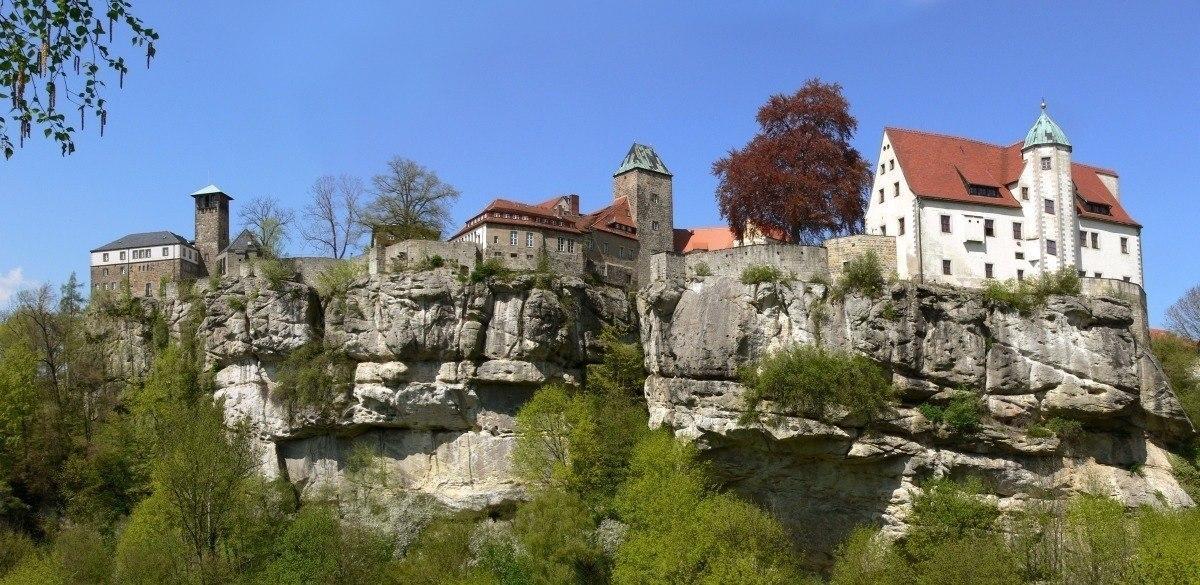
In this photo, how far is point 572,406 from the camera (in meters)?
38.9

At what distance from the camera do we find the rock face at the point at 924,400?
1437 inches

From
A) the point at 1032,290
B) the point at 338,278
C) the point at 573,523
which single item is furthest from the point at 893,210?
the point at 338,278

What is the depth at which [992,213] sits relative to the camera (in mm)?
40375

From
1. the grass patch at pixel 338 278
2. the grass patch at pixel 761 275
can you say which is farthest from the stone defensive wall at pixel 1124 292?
the grass patch at pixel 338 278

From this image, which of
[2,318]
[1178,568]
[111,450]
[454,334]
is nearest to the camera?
[1178,568]

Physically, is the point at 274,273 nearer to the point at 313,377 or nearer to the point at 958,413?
the point at 313,377

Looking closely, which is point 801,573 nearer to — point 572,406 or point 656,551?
point 656,551

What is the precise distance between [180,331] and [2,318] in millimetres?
12048

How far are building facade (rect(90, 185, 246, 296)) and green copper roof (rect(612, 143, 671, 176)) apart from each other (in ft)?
66.4

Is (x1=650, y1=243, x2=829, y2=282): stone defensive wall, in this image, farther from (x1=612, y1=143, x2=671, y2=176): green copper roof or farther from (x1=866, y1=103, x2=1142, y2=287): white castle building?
(x1=612, y1=143, x2=671, y2=176): green copper roof

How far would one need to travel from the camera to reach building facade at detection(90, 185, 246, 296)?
59.1m

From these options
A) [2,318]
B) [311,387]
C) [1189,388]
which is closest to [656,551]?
[311,387]

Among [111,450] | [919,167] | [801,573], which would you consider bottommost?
[801,573]

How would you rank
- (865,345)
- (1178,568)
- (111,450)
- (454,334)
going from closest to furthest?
(1178,568) → (865,345) → (454,334) → (111,450)
